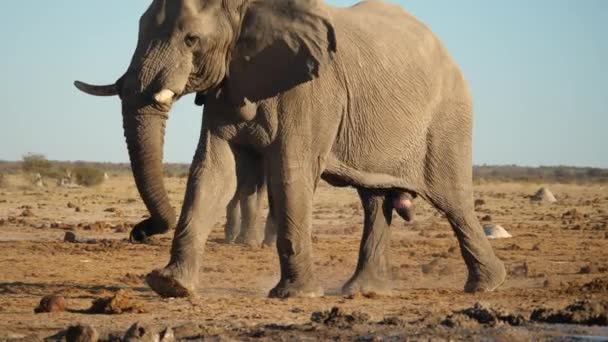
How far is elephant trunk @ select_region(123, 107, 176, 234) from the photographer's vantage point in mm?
11414

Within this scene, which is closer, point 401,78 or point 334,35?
point 334,35

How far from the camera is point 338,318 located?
31.9 ft

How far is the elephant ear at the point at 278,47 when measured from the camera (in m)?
12.1

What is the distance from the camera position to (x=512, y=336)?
30.1 feet

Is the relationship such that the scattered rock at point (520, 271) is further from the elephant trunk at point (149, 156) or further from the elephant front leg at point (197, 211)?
the elephant trunk at point (149, 156)

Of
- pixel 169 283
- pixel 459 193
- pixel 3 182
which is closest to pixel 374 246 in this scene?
pixel 459 193

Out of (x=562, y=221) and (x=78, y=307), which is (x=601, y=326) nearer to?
(x=78, y=307)

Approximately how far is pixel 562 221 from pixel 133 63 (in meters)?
17.8

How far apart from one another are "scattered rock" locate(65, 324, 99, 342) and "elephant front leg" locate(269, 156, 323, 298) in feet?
11.9

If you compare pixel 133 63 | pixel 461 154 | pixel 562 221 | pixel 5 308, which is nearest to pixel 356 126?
pixel 461 154

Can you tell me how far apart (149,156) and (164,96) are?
1.71ft

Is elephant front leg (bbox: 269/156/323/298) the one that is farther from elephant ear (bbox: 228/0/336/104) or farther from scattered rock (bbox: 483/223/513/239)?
scattered rock (bbox: 483/223/513/239)

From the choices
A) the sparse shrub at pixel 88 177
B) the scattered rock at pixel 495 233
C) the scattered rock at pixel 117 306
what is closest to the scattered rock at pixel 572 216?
the scattered rock at pixel 495 233

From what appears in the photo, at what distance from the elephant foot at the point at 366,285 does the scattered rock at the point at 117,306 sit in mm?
3202
